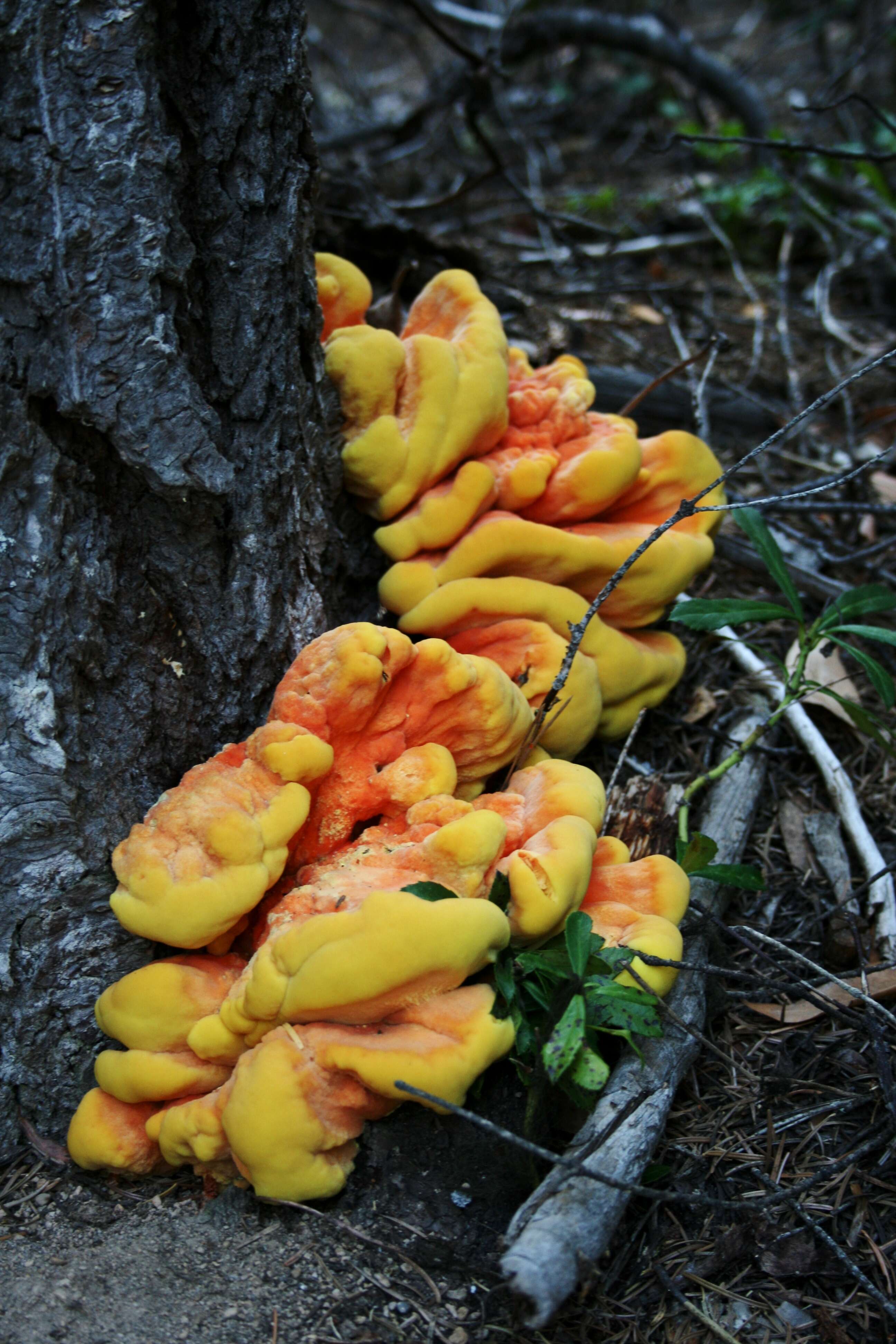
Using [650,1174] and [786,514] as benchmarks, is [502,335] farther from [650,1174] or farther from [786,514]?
[650,1174]

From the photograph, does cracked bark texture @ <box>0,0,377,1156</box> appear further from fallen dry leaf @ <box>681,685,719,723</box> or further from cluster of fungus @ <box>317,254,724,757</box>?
fallen dry leaf @ <box>681,685,719,723</box>

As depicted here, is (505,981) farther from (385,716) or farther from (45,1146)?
(45,1146)

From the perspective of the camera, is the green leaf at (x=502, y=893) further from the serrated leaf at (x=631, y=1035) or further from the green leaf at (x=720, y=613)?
the green leaf at (x=720, y=613)

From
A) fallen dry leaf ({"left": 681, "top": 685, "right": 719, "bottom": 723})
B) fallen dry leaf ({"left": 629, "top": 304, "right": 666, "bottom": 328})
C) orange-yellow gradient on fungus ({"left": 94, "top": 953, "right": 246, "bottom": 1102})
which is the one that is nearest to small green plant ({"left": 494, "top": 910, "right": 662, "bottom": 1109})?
orange-yellow gradient on fungus ({"left": 94, "top": 953, "right": 246, "bottom": 1102})

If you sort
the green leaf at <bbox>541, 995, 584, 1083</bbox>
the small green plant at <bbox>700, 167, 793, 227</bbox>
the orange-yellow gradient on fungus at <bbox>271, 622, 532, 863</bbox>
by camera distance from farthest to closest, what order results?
the small green plant at <bbox>700, 167, 793, 227</bbox> → the orange-yellow gradient on fungus at <bbox>271, 622, 532, 863</bbox> → the green leaf at <bbox>541, 995, 584, 1083</bbox>

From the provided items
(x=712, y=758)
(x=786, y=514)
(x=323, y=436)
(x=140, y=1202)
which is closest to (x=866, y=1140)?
(x=712, y=758)

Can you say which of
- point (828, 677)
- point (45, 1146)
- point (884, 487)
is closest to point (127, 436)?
point (45, 1146)

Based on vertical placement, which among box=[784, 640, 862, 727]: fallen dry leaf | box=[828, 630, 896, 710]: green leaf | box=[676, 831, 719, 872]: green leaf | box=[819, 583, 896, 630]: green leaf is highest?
box=[819, 583, 896, 630]: green leaf
